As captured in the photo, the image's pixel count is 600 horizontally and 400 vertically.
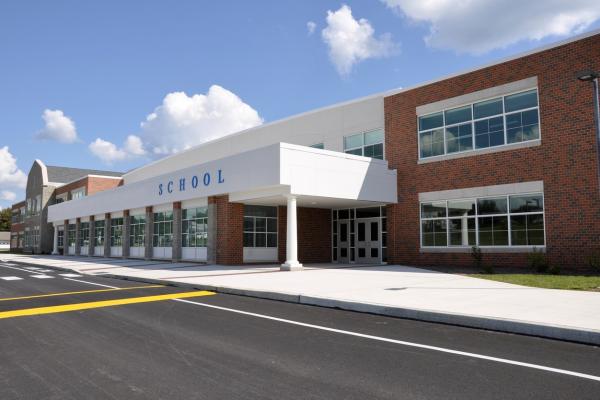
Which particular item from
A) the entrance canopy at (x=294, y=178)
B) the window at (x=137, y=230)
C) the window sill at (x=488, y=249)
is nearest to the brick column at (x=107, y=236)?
the window at (x=137, y=230)

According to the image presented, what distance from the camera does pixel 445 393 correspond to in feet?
15.8

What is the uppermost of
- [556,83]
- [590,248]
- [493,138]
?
[556,83]

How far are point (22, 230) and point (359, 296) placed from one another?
2643 inches

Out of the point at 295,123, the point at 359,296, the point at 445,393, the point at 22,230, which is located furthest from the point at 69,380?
the point at 22,230

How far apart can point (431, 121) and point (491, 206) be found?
186 inches

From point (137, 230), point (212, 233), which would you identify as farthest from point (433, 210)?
point (137, 230)

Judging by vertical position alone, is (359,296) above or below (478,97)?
below

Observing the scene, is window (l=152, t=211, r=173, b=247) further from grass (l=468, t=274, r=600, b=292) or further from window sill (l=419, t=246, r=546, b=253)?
grass (l=468, t=274, r=600, b=292)

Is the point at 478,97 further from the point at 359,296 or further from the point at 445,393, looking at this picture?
the point at 445,393

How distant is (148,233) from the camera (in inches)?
1250

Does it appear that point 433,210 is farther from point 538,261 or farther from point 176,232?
point 176,232

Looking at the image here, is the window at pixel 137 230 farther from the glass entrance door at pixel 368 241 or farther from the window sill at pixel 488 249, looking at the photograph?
the window sill at pixel 488 249

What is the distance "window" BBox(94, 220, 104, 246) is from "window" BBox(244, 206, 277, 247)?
19463 millimetres

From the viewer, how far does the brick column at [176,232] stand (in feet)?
92.9
